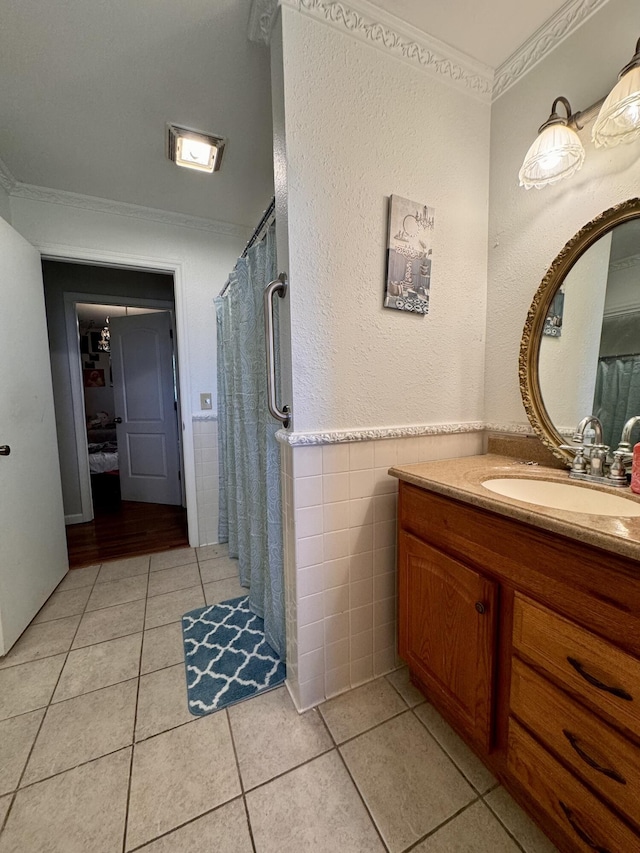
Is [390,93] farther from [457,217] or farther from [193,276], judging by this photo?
[193,276]

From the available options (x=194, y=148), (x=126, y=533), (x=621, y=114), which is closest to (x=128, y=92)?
(x=194, y=148)

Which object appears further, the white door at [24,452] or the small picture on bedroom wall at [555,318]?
the white door at [24,452]

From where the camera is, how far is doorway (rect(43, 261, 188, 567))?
2.84 meters

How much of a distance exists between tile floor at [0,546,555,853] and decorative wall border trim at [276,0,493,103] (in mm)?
2379

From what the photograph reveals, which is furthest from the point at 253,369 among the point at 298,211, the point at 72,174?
the point at 72,174

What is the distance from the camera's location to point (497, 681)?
0.86 meters

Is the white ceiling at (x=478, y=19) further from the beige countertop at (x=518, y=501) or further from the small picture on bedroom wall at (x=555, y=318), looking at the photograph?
the beige countertop at (x=518, y=501)

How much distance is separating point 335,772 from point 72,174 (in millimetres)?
3050

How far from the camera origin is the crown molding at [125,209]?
6.51 feet

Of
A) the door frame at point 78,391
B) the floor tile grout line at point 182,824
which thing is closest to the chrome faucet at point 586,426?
the floor tile grout line at point 182,824

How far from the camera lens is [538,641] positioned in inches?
29.0

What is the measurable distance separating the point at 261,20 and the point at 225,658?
7.98 feet

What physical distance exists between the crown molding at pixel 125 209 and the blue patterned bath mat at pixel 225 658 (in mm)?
2544

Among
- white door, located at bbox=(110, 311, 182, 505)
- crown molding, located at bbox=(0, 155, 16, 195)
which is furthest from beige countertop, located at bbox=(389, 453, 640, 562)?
white door, located at bbox=(110, 311, 182, 505)
